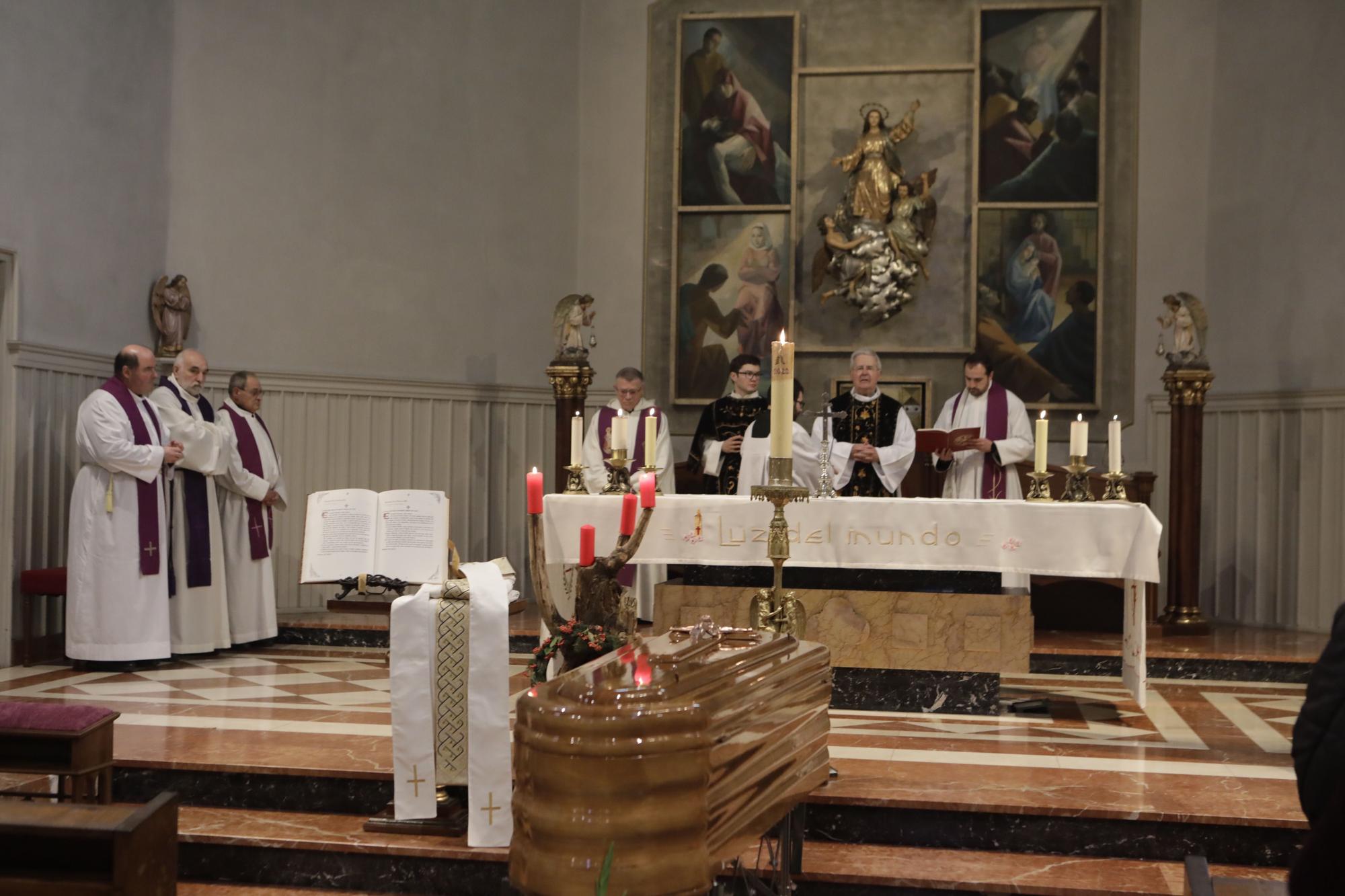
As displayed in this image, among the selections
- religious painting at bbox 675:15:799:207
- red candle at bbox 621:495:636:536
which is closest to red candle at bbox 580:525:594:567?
red candle at bbox 621:495:636:536

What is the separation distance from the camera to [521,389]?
38.1 ft

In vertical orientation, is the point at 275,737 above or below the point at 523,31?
below

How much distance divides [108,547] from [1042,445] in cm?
535

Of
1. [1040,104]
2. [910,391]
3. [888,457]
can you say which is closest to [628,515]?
[888,457]

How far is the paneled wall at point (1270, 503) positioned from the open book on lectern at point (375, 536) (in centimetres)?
635

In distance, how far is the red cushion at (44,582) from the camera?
314 inches

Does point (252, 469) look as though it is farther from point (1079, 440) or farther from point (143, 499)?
point (1079, 440)

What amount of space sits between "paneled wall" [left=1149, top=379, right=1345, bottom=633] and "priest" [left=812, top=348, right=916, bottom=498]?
12.4ft

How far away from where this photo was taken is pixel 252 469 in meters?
8.98

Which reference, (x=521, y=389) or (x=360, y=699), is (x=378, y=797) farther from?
(x=521, y=389)

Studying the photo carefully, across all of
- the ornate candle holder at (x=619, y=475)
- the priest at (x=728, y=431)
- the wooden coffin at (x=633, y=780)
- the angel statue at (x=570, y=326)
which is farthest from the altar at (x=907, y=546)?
the angel statue at (x=570, y=326)

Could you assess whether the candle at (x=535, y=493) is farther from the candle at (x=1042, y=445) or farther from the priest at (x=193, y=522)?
the priest at (x=193, y=522)

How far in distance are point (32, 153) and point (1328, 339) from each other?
30.2 ft

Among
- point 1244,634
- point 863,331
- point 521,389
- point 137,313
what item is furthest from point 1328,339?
point 137,313
